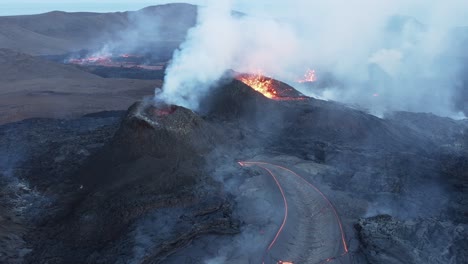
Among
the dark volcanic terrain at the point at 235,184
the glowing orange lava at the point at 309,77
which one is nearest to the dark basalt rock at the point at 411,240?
the dark volcanic terrain at the point at 235,184

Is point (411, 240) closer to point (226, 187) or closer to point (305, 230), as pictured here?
point (305, 230)

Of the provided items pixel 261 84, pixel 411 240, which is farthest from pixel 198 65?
pixel 411 240

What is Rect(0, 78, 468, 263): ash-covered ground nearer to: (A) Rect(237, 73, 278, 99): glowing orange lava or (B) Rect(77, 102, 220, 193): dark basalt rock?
(B) Rect(77, 102, 220, 193): dark basalt rock

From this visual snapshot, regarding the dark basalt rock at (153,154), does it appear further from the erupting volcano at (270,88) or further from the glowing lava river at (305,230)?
the erupting volcano at (270,88)

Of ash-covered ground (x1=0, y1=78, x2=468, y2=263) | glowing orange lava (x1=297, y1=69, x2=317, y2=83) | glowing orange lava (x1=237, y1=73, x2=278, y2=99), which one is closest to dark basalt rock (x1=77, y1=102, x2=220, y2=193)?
ash-covered ground (x1=0, y1=78, x2=468, y2=263)

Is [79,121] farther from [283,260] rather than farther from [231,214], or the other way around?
[283,260]

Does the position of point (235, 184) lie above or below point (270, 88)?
below

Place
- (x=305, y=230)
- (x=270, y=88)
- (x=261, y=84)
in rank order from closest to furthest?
(x=305, y=230), (x=270, y=88), (x=261, y=84)
